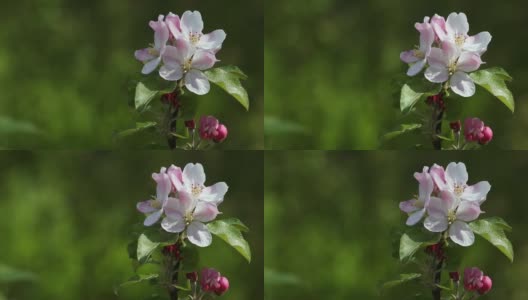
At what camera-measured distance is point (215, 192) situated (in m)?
5.59

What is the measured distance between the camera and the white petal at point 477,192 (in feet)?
18.3

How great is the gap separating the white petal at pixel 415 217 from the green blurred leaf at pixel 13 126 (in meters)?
1.88

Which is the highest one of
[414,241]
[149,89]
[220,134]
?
[149,89]

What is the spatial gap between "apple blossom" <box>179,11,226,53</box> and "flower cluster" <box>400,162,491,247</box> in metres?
1.05

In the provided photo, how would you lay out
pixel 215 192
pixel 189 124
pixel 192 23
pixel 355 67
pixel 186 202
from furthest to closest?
pixel 355 67 → pixel 189 124 → pixel 192 23 → pixel 215 192 → pixel 186 202

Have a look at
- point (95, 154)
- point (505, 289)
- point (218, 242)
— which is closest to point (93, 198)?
point (95, 154)

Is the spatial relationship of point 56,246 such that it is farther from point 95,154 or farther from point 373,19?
point 373,19

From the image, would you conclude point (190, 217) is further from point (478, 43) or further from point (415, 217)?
point (478, 43)

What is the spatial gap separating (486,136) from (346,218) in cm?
77

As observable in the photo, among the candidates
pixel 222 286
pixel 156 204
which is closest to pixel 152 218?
pixel 156 204

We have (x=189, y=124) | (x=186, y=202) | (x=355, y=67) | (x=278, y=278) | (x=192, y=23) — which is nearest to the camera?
(x=186, y=202)

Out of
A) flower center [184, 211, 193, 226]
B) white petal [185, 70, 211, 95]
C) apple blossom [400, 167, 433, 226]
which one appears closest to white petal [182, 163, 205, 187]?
flower center [184, 211, 193, 226]

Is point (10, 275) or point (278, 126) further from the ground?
point (278, 126)

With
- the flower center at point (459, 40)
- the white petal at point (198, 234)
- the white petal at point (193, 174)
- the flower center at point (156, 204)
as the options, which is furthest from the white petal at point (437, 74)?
the flower center at point (156, 204)
